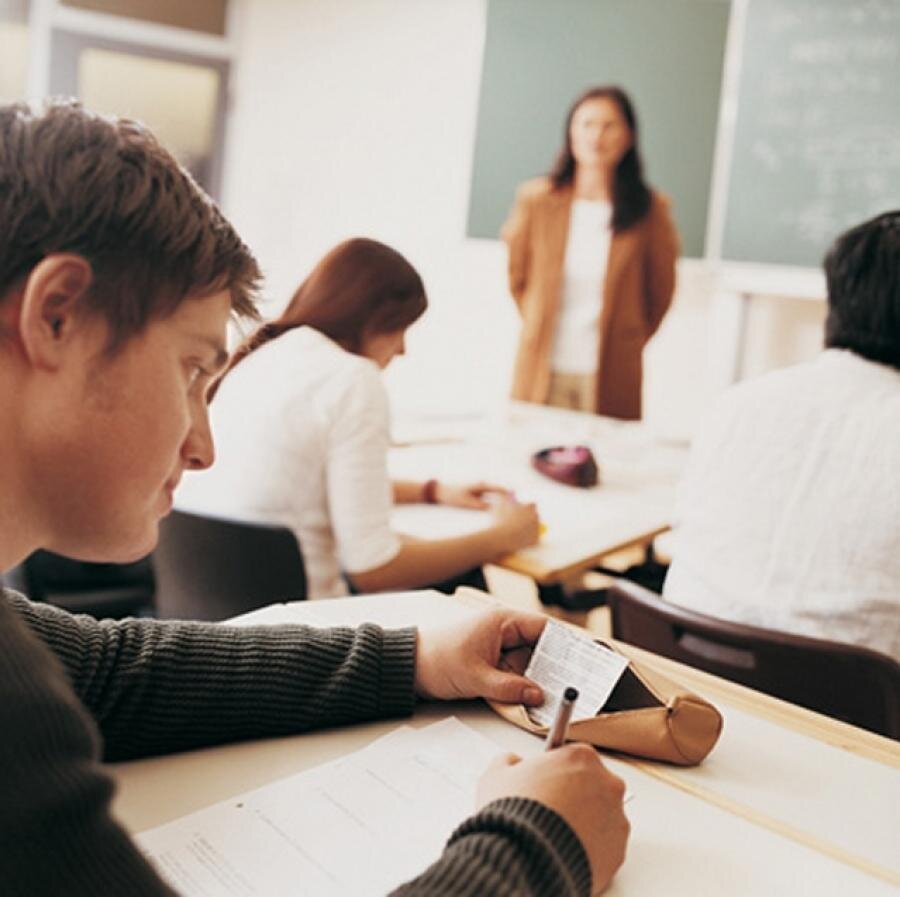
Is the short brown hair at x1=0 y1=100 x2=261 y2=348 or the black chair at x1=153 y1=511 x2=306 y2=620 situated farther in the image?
the black chair at x1=153 y1=511 x2=306 y2=620

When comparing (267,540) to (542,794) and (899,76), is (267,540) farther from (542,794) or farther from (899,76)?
(899,76)

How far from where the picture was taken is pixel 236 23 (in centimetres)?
597

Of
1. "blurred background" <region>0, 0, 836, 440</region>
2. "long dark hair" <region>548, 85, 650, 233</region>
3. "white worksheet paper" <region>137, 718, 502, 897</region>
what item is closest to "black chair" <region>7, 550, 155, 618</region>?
"white worksheet paper" <region>137, 718, 502, 897</region>

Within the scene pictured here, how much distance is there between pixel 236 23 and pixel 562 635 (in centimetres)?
568

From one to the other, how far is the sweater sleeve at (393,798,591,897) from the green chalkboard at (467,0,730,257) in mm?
4032

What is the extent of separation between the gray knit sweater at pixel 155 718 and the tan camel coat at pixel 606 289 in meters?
3.28

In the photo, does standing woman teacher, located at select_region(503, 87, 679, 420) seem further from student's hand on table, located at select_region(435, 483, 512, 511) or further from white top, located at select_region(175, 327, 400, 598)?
white top, located at select_region(175, 327, 400, 598)

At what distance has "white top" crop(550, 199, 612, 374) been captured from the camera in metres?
4.24

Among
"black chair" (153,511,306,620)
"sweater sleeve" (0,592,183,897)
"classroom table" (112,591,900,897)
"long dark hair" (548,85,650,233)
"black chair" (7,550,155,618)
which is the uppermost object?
"long dark hair" (548,85,650,233)

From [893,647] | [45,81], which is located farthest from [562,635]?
[45,81]

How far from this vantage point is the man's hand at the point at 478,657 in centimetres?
103

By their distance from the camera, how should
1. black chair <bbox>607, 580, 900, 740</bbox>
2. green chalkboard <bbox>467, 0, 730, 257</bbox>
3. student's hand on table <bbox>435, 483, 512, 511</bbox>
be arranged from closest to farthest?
black chair <bbox>607, 580, 900, 740</bbox>
student's hand on table <bbox>435, 483, 512, 511</bbox>
green chalkboard <bbox>467, 0, 730, 257</bbox>

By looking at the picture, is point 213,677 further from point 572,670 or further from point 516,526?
point 516,526

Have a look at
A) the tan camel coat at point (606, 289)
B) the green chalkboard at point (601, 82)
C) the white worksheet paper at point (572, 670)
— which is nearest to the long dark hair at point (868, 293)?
the white worksheet paper at point (572, 670)
